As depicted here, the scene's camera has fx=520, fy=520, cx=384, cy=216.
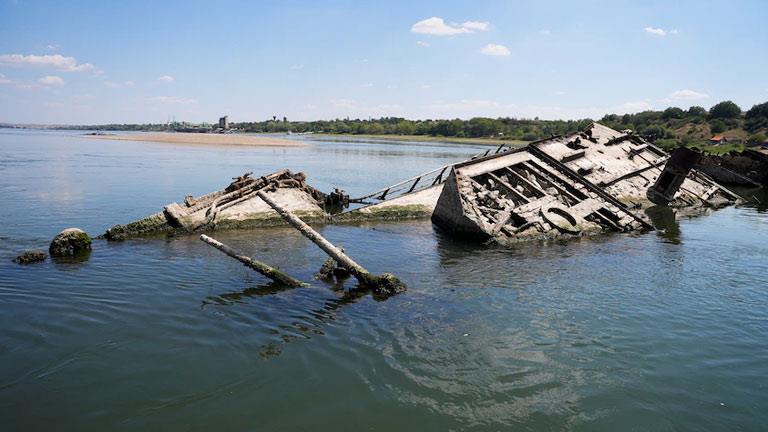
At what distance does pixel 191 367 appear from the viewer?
734 centimetres

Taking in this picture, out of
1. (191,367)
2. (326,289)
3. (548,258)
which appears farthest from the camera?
(548,258)

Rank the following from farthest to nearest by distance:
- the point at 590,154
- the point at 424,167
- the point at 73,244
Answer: the point at 424,167 < the point at 590,154 < the point at 73,244

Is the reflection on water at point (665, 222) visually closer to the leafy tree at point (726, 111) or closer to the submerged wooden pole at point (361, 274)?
the submerged wooden pole at point (361, 274)

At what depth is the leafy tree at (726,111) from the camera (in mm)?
96312

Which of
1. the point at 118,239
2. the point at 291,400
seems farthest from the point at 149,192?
the point at 291,400

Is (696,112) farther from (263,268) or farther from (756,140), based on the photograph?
(263,268)

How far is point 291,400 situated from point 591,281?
8.28 meters

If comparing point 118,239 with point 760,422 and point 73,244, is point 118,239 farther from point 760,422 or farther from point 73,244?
point 760,422

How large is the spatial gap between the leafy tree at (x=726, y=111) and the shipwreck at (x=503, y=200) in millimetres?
87766

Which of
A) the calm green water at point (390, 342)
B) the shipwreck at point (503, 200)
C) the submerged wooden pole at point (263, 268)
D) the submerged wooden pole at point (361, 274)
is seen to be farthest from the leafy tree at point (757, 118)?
the submerged wooden pole at point (263, 268)

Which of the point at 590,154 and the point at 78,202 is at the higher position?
the point at 590,154

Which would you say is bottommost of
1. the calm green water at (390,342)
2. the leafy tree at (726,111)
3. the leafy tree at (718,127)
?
the calm green water at (390,342)

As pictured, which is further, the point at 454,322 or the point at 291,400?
the point at 454,322

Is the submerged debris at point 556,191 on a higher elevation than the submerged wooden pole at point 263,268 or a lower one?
higher
